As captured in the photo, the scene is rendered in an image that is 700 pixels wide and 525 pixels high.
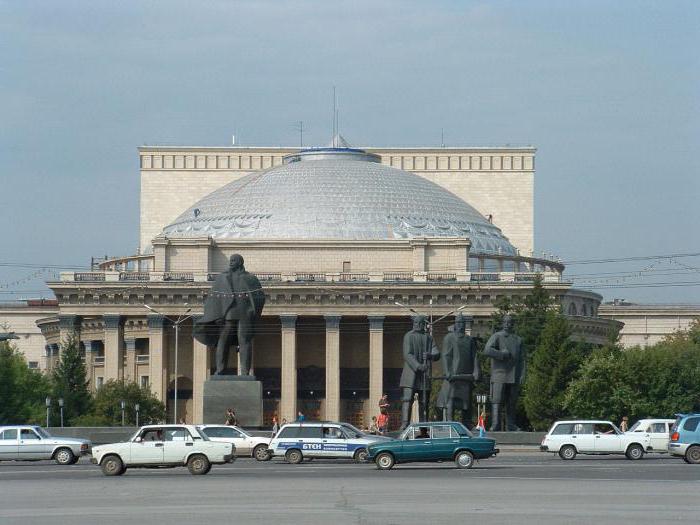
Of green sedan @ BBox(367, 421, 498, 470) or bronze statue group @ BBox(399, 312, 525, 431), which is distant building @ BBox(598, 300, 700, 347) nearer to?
bronze statue group @ BBox(399, 312, 525, 431)

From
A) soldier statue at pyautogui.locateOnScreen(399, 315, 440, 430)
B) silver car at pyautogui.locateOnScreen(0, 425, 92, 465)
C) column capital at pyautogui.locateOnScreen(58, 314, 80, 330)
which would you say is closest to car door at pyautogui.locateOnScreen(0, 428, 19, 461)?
silver car at pyautogui.locateOnScreen(0, 425, 92, 465)

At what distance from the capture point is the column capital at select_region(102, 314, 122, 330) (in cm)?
11554

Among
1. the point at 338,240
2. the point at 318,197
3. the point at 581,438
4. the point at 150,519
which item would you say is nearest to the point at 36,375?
the point at 338,240

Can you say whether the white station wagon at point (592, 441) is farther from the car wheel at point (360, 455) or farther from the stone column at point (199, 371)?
the stone column at point (199, 371)

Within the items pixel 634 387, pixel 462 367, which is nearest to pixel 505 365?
pixel 462 367

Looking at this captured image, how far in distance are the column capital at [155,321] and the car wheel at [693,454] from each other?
69.0m

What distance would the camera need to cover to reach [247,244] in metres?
119

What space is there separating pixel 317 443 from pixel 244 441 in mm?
2144

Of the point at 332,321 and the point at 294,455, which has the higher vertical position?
the point at 332,321

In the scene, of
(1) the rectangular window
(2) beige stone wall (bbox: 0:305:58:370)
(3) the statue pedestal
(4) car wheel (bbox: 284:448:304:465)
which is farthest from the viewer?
(2) beige stone wall (bbox: 0:305:58:370)

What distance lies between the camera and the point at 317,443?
48.7 metres

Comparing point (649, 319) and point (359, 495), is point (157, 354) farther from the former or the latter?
point (359, 495)

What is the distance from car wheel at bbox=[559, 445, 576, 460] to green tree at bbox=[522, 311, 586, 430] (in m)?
24.3

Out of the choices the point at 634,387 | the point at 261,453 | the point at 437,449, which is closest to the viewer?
the point at 437,449
